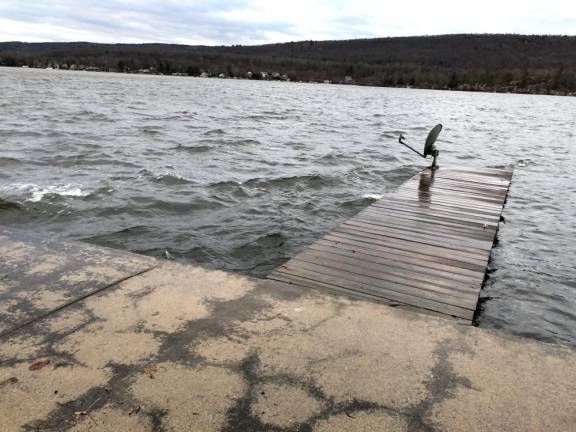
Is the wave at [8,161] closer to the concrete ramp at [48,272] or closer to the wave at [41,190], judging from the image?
the wave at [41,190]

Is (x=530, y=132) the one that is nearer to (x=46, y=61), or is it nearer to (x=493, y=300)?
(x=493, y=300)

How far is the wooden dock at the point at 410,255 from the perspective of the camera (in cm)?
462

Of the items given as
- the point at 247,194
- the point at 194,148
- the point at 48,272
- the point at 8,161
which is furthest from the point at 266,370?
the point at 194,148

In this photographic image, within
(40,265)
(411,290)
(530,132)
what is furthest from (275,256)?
Result: (530,132)

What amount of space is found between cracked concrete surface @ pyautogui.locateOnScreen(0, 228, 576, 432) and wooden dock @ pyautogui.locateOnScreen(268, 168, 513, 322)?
36.6 inches

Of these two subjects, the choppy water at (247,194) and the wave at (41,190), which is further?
the wave at (41,190)

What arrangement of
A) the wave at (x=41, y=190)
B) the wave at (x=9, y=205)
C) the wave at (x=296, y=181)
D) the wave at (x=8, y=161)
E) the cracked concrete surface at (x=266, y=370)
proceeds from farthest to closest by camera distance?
1. the wave at (x=8, y=161)
2. the wave at (x=296, y=181)
3. the wave at (x=41, y=190)
4. the wave at (x=9, y=205)
5. the cracked concrete surface at (x=266, y=370)

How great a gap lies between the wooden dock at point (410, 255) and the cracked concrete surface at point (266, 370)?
93 cm

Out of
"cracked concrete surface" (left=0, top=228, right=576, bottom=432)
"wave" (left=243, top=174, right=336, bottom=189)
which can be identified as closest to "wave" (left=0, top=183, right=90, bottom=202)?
"wave" (left=243, top=174, right=336, bottom=189)

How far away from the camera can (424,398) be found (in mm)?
2664

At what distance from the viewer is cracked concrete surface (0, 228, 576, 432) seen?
8.11 ft

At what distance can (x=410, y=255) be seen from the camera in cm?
573

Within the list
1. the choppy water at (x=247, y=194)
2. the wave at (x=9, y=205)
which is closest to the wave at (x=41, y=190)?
the choppy water at (x=247, y=194)

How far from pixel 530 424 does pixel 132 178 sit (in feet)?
35.1
